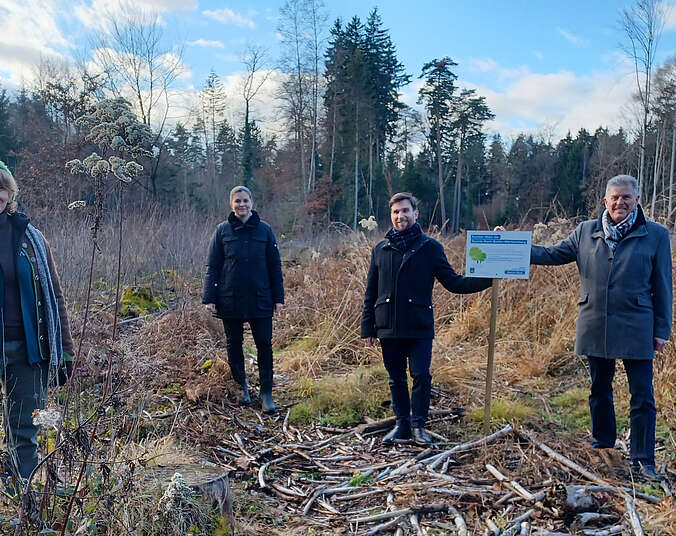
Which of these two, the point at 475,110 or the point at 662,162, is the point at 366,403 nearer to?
the point at 662,162

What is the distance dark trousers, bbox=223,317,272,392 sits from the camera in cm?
498

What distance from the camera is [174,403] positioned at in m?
4.87

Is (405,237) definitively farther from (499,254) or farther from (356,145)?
(356,145)

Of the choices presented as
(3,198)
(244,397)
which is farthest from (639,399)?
(3,198)

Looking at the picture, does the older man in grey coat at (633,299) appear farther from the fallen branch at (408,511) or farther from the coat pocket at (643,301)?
the fallen branch at (408,511)

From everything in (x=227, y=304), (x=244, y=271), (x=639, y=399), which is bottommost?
(x=639, y=399)

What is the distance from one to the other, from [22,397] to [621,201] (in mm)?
3655

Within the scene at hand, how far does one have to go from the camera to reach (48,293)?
2.88 metres

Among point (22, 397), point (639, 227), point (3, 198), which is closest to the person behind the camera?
point (3, 198)

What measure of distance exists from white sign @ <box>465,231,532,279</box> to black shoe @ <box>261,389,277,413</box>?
2129 mm

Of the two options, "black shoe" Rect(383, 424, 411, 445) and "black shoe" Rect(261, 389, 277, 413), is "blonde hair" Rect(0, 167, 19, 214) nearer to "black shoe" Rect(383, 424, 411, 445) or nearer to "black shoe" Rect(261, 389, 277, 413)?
"black shoe" Rect(261, 389, 277, 413)

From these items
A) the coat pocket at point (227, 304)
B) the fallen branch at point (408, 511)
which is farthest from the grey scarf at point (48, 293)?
the coat pocket at point (227, 304)

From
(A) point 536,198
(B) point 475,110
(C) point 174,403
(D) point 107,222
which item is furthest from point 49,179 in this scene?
(A) point 536,198

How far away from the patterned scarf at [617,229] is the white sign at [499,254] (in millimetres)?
529
